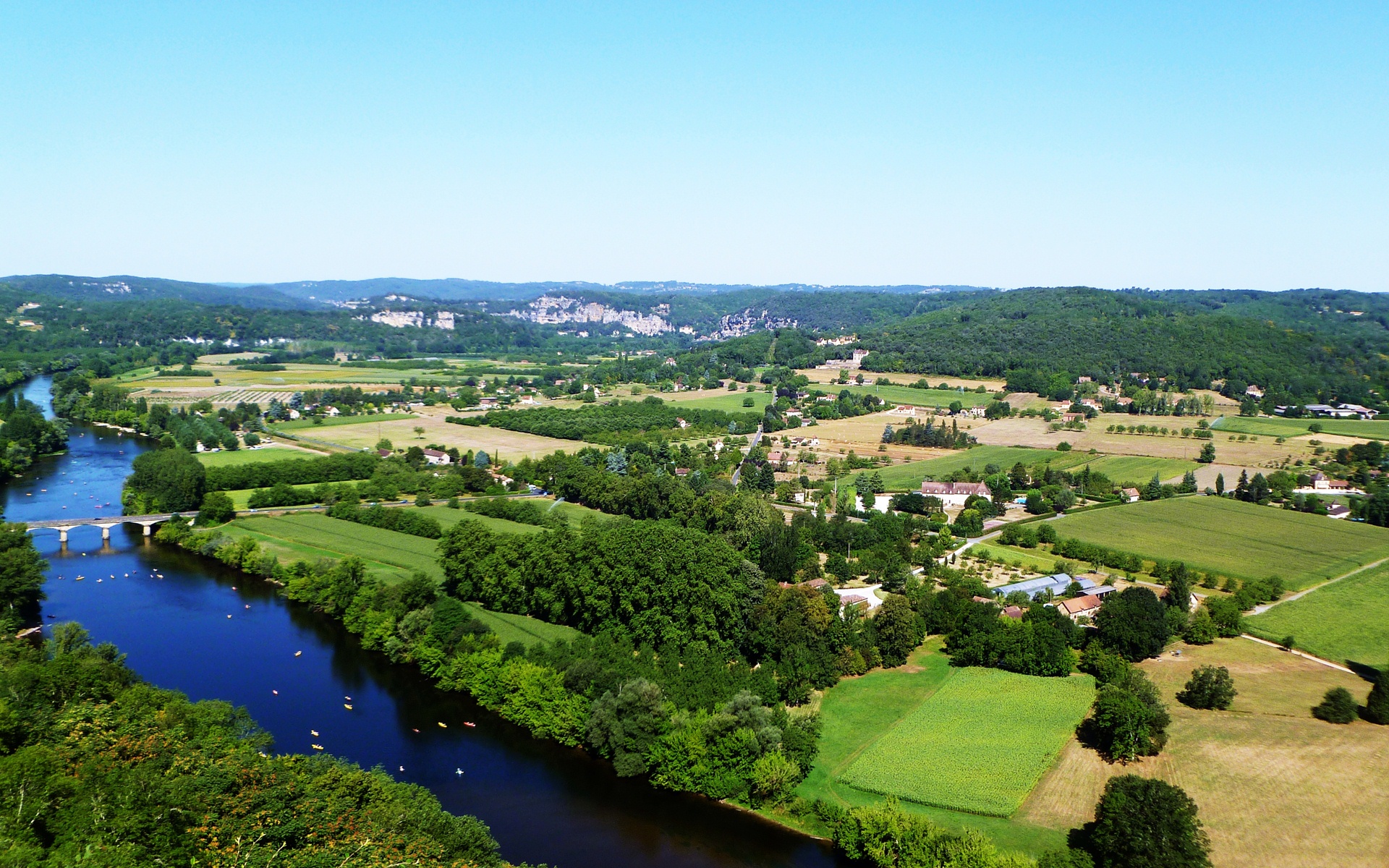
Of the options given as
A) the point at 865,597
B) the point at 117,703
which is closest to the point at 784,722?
the point at 865,597

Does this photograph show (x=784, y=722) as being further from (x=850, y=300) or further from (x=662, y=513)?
(x=850, y=300)

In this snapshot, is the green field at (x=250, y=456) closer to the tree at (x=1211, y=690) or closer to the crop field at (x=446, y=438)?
the crop field at (x=446, y=438)

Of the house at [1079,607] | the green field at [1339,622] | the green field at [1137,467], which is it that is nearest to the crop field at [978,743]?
the house at [1079,607]

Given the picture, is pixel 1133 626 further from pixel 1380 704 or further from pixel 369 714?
pixel 369 714

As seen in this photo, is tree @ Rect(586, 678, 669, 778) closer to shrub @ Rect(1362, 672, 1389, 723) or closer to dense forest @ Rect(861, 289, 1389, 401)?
shrub @ Rect(1362, 672, 1389, 723)

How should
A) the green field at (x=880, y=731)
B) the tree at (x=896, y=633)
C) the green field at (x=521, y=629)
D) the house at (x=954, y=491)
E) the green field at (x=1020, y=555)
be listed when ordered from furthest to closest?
the house at (x=954, y=491), the green field at (x=1020, y=555), the green field at (x=521, y=629), the tree at (x=896, y=633), the green field at (x=880, y=731)

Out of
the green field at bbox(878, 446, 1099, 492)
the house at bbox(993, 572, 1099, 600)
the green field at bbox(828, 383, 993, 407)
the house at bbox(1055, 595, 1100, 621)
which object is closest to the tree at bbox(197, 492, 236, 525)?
the green field at bbox(878, 446, 1099, 492)
